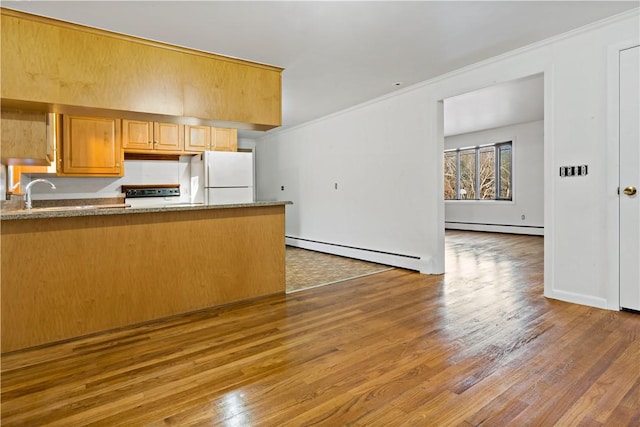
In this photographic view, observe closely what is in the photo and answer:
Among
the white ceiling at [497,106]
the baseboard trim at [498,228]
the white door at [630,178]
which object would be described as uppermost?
the white ceiling at [497,106]

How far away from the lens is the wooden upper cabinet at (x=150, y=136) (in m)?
4.87

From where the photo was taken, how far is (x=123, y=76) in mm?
2779

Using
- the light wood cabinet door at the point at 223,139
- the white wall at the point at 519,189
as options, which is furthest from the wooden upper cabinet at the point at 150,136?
the white wall at the point at 519,189

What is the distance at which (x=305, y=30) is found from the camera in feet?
9.21

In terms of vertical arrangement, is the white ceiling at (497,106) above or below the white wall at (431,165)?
above

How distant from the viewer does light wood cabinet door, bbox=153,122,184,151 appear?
5.07 meters

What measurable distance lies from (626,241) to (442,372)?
78.5 inches

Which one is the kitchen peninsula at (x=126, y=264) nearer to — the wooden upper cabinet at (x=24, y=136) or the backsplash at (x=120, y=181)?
the wooden upper cabinet at (x=24, y=136)

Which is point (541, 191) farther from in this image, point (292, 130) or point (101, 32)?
point (101, 32)

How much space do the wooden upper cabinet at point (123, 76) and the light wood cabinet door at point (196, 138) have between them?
2157 millimetres

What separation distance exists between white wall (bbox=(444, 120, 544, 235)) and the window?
0.20 metres

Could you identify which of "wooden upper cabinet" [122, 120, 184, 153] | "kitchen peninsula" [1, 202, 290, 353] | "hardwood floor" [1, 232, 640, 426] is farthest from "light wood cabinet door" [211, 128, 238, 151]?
"hardwood floor" [1, 232, 640, 426]

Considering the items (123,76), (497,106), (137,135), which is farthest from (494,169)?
(123,76)

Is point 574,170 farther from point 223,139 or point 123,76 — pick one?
point 223,139
